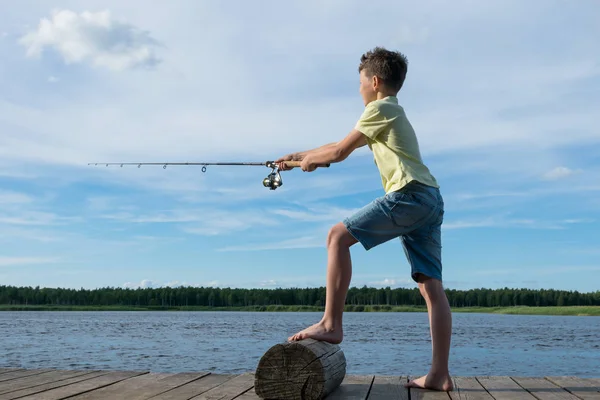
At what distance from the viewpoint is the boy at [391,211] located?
419 cm

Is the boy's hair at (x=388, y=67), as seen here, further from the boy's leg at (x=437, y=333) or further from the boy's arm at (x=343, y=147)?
the boy's leg at (x=437, y=333)

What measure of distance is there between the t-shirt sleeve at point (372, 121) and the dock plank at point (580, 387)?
2.03m

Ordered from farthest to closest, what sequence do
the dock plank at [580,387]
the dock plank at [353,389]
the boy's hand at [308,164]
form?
1. the boy's hand at [308,164]
2. the dock plank at [580,387]
3. the dock plank at [353,389]

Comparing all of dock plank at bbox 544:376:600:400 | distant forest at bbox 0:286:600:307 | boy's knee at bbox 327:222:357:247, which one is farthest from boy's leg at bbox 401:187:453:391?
distant forest at bbox 0:286:600:307

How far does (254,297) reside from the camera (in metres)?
112

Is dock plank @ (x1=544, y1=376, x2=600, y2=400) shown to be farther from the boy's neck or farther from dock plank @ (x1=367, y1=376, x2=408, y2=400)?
the boy's neck

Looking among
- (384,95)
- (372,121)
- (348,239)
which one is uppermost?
(384,95)

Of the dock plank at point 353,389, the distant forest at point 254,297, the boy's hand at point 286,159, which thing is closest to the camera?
the dock plank at point 353,389

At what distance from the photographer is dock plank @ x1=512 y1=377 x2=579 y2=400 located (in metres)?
4.20

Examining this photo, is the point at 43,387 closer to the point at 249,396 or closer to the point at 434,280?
the point at 249,396

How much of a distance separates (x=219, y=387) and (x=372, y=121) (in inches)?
77.1

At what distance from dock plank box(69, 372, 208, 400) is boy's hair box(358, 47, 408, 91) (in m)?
2.41

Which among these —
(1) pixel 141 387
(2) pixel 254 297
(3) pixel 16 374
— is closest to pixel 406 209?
(1) pixel 141 387

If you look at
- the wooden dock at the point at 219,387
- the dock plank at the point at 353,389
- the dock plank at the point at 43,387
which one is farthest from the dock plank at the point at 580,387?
the dock plank at the point at 43,387
